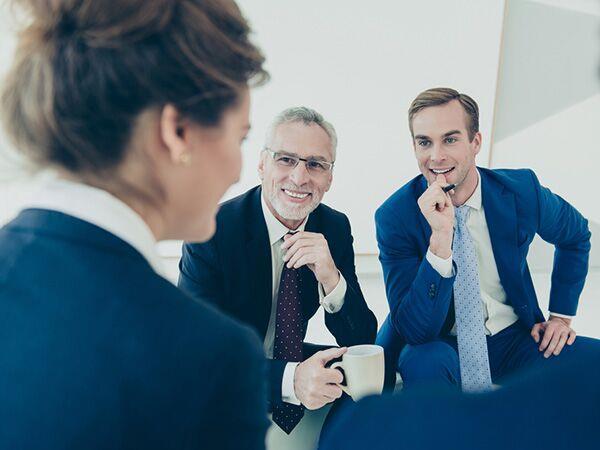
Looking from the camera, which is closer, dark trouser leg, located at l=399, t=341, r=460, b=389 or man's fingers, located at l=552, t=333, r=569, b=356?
dark trouser leg, located at l=399, t=341, r=460, b=389

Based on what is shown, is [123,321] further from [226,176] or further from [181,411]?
[226,176]

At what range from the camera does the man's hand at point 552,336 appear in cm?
178

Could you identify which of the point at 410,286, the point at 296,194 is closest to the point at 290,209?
→ the point at 296,194

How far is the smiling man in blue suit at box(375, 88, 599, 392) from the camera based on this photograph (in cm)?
174

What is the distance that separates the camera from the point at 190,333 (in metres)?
0.48

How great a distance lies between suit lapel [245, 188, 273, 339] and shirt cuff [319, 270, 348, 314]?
0.16 m

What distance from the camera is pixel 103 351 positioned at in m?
0.45

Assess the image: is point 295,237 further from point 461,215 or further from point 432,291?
point 461,215

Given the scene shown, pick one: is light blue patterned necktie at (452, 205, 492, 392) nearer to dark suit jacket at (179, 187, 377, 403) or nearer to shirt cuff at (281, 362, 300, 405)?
dark suit jacket at (179, 187, 377, 403)

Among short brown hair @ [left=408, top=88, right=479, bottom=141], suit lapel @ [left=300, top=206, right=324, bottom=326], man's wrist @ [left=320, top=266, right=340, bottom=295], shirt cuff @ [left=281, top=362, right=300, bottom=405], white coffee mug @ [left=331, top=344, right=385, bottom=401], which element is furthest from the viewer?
short brown hair @ [left=408, top=88, right=479, bottom=141]

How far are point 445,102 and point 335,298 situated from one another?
781mm

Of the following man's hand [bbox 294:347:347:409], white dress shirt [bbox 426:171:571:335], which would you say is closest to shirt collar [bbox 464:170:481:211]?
white dress shirt [bbox 426:171:571:335]

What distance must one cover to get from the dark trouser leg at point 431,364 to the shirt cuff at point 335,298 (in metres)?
0.33

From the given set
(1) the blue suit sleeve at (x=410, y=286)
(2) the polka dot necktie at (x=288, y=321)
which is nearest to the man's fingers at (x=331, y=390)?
(2) the polka dot necktie at (x=288, y=321)
